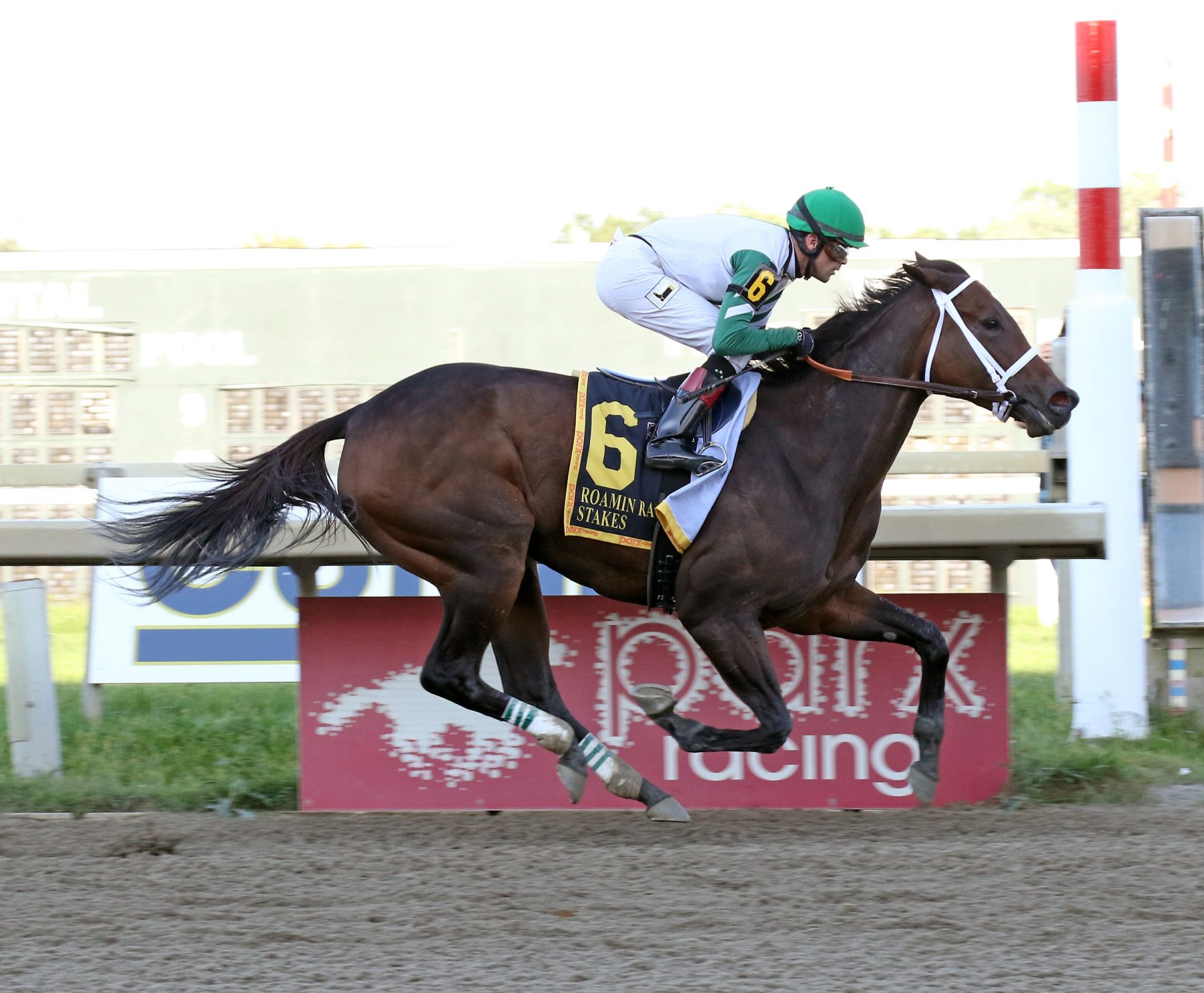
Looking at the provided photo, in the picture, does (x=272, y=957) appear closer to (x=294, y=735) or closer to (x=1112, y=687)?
(x=294, y=735)

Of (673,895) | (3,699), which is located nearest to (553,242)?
(3,699)

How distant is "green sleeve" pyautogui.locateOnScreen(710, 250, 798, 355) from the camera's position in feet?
14.9

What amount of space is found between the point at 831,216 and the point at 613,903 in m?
2.27

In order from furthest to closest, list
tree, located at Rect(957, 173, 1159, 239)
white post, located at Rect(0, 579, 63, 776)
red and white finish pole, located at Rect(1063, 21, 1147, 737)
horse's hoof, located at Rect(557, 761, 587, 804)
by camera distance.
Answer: tree, located at Rect(957, 173, 1159, 239), red and white finish pole, located at Rect(1063, 21, 1147, 737), white post, located at Rect(0, 579, 63, 776), horse's hoof, located at Rect(557, 761, 587, 804)

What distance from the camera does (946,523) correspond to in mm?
5164

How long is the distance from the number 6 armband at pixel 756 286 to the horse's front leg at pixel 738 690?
100 centimetres

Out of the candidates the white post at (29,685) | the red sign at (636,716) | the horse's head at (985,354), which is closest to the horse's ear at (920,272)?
the horse's head at (985,354)

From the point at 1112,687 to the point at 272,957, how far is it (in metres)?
4.15

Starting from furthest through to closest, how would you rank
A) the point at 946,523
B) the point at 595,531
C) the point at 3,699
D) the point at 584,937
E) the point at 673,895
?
1. the point at 3,699
2. the point at 946,523
3. the point at 595,531
4. the point at 673,895
5. the point at 584,937

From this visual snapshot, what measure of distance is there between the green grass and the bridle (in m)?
1.48

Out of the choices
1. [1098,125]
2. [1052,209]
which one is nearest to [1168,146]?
[1098,125]

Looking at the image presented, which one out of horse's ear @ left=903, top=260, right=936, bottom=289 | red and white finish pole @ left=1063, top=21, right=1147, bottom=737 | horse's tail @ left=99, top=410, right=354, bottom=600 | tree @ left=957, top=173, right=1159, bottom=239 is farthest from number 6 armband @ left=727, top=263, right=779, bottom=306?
tree @ left=957, top=173, right=1159, bottom=239

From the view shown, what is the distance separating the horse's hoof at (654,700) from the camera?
4.65 metres

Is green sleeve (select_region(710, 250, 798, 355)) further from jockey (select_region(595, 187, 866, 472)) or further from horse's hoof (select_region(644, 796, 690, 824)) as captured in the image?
horse's hoof (select_region(644, 796, 690, 824))
